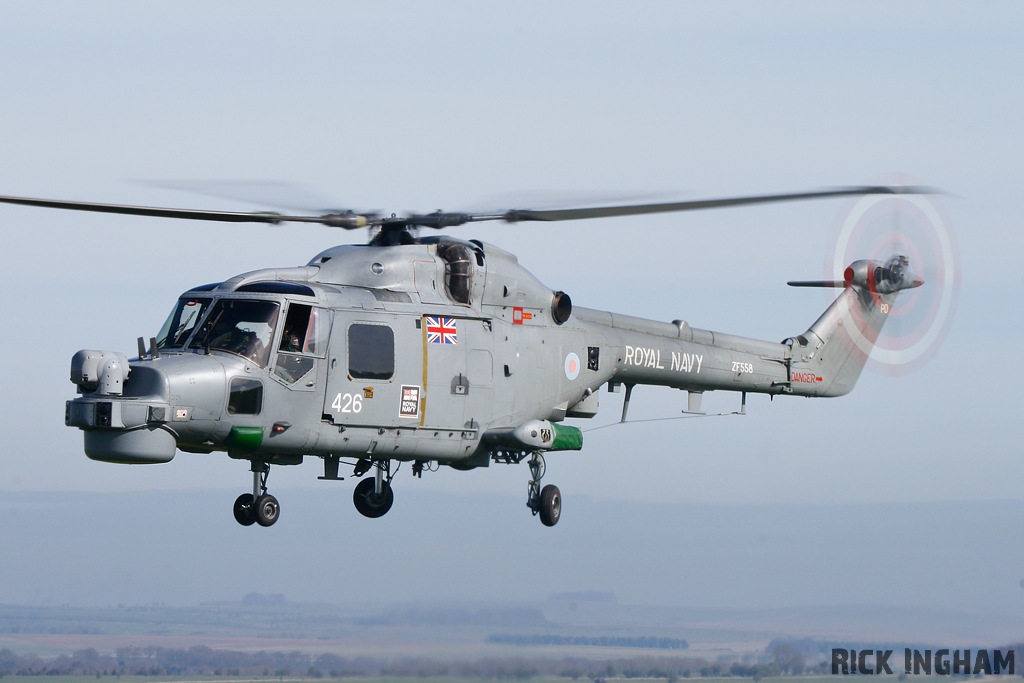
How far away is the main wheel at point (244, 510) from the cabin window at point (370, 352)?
2080 millimetres

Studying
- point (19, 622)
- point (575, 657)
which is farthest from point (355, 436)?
point (19, 622)

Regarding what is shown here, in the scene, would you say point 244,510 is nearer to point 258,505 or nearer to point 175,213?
point 258,505

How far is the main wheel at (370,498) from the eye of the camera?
17.4m

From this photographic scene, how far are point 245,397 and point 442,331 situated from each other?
2938 millimetres

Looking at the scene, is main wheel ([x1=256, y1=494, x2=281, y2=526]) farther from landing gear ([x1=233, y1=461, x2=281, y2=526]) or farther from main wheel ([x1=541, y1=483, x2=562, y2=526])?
main wheel ([x1=541, y1=483, x2=562, y2=526])

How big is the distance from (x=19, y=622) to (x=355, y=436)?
95.4ft

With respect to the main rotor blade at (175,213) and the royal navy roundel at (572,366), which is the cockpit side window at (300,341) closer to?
the main rotor blade at (175,213)

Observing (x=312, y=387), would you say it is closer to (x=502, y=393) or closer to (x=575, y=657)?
(x=502, y=393)

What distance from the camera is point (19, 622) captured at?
3941 cm

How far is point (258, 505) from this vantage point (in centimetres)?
1502

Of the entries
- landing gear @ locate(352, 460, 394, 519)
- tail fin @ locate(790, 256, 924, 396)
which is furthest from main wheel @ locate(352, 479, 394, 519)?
tail fin @ locate(790, 256, 924, 396)

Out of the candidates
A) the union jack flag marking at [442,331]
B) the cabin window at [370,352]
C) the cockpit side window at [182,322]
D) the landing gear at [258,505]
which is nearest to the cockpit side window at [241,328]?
the cockpit side window at [182,322]

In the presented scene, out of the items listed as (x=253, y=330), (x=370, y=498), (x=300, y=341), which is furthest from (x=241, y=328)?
(x=370, y=498)

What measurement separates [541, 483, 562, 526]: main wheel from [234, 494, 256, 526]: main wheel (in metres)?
4.19
